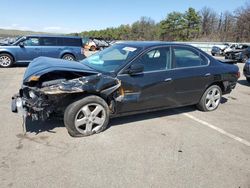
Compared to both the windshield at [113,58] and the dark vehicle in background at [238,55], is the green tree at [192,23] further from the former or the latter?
the windshield at [113,58]

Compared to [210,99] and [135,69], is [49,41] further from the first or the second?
[135,69]

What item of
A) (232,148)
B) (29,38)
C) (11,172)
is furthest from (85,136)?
(29,38)

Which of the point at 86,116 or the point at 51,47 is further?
the point at 51,47

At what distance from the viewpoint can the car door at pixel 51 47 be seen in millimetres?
14062

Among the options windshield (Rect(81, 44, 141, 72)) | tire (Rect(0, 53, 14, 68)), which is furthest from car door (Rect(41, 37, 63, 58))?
windshield (Rect(81, 44, 141, 72))

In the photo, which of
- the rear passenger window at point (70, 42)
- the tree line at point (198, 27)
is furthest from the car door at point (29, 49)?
the tree line at point (198, 27)

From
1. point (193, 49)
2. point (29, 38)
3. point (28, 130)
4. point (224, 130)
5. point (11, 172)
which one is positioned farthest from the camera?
point (29, 38)

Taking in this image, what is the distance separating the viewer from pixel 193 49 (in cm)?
591

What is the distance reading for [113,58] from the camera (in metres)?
5.43

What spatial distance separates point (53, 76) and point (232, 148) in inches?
126

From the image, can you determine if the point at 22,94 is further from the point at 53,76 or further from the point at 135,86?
the point at 135,86

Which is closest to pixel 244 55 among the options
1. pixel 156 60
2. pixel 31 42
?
pixel 31 42

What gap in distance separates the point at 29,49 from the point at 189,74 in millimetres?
10318

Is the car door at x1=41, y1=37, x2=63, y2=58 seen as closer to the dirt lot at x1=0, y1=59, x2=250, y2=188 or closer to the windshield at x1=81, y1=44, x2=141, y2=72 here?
the dirt lot at x1=0, y1=59, x2=250, y2=188
